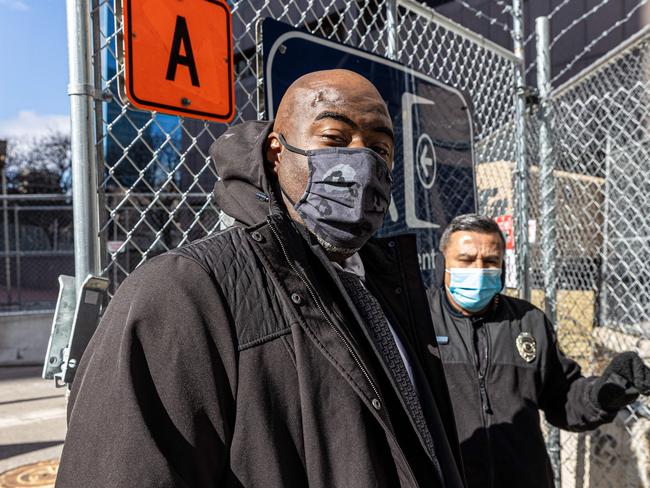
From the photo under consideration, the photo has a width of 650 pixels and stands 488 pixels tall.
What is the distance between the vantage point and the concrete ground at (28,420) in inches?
201

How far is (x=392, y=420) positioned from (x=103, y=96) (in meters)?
1.17

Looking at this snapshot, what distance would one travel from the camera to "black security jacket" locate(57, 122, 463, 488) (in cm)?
96

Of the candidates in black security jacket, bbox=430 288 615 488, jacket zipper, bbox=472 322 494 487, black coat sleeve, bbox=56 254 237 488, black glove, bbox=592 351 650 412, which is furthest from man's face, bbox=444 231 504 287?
black coat sleeve, bbox=56 254 237 488

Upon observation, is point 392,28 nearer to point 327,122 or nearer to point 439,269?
point 439,269

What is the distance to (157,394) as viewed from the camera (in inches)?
38.3

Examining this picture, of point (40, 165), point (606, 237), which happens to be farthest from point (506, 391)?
point (40, 165)

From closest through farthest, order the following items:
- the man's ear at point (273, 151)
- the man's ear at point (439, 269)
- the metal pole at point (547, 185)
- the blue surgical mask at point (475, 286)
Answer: the man's ear at point (273, 151) → the blue surgical mask at point (475, 286) → the man's ear at point (439, 269) → the metal pole at point (547, 185)

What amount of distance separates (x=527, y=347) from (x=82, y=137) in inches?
77.5

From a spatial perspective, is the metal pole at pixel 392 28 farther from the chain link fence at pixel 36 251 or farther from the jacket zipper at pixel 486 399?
→ the chain link fence at pixel 36 251

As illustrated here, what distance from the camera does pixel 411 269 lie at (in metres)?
1.63

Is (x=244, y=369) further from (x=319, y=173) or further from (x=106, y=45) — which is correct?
(x=106, y=45)

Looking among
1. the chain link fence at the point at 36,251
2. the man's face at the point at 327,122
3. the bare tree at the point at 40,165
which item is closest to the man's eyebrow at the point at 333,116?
the man's face at the point at 327,122

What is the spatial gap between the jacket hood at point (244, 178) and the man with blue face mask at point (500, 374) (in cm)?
139

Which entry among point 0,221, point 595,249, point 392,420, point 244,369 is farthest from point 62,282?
point 0,221
